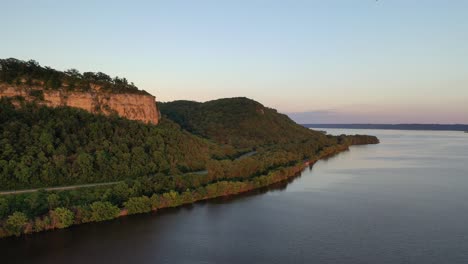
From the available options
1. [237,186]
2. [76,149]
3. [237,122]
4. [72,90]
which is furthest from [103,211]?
[237,122]

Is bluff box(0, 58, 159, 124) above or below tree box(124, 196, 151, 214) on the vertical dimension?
above

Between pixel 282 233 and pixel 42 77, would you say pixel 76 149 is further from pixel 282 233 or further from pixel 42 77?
pixel 282 233

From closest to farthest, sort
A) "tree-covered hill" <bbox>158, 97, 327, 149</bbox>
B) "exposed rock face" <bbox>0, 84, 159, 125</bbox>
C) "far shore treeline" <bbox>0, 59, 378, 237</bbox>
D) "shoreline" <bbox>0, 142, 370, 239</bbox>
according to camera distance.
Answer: "shoreline" <bbox>0, 142, 370, 239</bbox>
"far shore treeline" <bbox>0, 59, 378, 237</bbox>
"exposed rock face" <bbox>0, 84, 159, 125</bbox>
"tree-covered hill" <bbox>158, 97, 327, 149</bbox>

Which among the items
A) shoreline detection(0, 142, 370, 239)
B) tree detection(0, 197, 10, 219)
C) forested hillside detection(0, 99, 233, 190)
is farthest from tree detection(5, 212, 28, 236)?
forested hillside detection(0, 99, 233, 190)

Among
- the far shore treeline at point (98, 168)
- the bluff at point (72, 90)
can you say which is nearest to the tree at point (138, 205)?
the far shore treeline at point (98, 168)

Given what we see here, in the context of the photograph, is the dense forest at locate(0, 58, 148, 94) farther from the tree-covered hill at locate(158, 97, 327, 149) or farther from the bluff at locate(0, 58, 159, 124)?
the tree-covered hill at locate(158, 97, 327, 149)

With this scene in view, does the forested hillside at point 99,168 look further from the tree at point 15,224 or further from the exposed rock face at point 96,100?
the exposed rock face at point 96,100

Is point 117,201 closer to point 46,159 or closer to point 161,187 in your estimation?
point 161,187

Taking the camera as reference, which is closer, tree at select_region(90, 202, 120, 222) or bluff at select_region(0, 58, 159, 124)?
tree at select_region(90, 202, 120, 222)
